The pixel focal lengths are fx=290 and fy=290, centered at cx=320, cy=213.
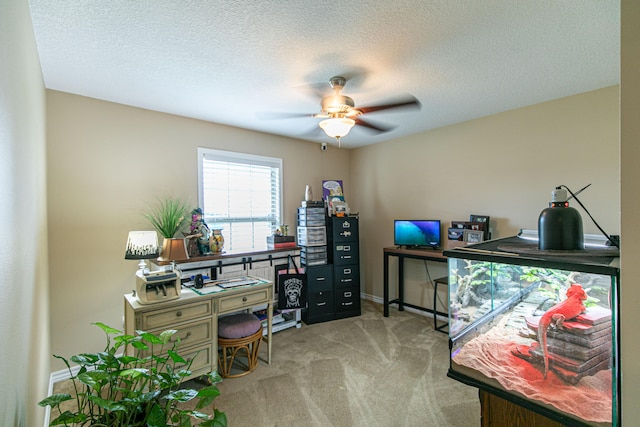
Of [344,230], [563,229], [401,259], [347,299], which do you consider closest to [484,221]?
[401,259]

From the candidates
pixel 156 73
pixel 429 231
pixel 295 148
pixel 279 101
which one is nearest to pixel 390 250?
pixel 429 231

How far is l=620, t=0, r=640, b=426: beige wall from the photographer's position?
2.47ft

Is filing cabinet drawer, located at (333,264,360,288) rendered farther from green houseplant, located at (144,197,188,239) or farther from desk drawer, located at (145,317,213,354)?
green houseplant, located at (144,197,188,239)

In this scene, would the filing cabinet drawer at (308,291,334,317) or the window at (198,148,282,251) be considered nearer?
the window at (198,148,282,251)

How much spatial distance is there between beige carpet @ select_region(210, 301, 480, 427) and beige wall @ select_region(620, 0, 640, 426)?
1510mm

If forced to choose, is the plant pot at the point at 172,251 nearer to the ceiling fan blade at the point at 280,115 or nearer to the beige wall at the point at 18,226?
the beige wall at the point at 18,226

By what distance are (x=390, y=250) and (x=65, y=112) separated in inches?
146

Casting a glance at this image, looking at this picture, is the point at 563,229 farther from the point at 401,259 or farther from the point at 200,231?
the point at 401,259

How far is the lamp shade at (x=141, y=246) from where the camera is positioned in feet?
7.16

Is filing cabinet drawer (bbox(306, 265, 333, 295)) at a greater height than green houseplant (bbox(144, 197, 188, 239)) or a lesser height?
lesser

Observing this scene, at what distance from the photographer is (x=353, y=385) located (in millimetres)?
2400

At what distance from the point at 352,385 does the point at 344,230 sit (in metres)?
1.99

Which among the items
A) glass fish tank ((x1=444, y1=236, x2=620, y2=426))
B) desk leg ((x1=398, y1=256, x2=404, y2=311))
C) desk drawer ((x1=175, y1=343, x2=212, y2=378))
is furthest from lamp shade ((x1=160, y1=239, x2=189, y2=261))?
desk leg ((x1=398, y1=256, x2=404, y2=311))

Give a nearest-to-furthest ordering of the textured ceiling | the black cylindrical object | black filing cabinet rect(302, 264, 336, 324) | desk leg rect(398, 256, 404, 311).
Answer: the black cylindrical object → the textured ceiling → black filing cabinet rect(302, 264, 336, 324) → desk leg rect(398, 256, 404, 311)
